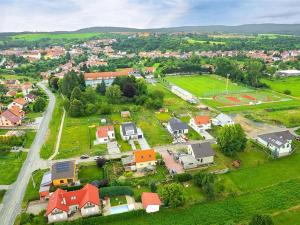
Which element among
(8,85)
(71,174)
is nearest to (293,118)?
(71,174)

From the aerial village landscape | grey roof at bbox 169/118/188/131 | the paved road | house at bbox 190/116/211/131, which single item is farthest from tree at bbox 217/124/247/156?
the paved road

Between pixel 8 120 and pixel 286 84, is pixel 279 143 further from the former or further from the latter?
pixel 286 84

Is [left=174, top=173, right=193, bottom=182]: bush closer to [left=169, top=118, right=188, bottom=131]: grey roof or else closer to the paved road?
[left=169, top=118, right=188, bottom=131]: grey roof

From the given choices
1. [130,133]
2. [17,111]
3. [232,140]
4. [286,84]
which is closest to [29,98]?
[17,111]

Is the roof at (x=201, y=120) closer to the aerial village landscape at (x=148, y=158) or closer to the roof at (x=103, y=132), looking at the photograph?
the aerial village landscape at (x=148, y=158)

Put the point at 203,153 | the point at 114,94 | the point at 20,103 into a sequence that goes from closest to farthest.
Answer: the point at 203,153 → the point at 20,103 → the point at 114,94

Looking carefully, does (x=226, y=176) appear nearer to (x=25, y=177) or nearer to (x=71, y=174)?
(x=71, y=174)

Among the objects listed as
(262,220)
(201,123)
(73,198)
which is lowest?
(73,198)

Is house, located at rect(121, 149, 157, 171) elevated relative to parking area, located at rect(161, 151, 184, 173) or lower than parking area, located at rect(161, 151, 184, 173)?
elevated
